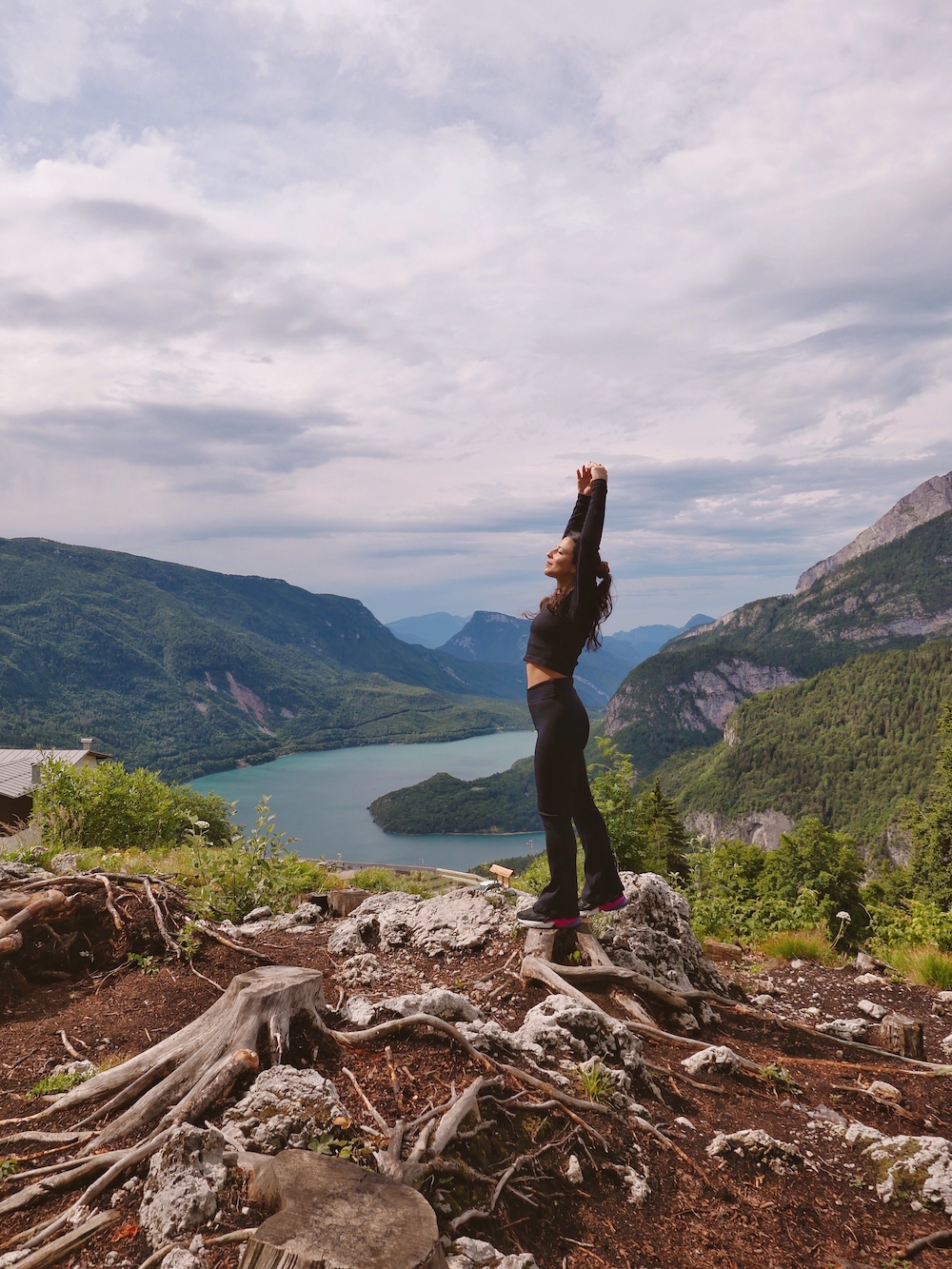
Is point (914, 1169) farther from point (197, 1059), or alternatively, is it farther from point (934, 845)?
point (934, 845)

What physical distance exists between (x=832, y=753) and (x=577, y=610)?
169m

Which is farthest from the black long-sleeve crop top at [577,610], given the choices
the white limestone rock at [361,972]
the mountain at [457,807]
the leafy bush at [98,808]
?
the mountain at [457,807]

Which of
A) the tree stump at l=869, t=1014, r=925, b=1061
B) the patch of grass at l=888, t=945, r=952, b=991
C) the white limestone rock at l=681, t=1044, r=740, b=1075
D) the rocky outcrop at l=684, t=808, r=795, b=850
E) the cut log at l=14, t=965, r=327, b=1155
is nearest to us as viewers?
the cut log at l=14, t=965, r=327, b=1155

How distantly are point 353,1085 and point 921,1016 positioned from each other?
5551mm

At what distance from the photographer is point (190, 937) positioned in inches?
197

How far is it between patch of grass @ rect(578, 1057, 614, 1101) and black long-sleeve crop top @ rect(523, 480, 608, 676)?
2621 millimetres

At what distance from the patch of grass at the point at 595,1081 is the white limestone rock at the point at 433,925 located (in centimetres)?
210

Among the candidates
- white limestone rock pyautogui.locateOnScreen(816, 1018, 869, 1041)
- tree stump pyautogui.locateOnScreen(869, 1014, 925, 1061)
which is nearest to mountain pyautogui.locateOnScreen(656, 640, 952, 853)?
white limestone rock pyautogui.locateOnScreen(816, 1018, 869, 1041)

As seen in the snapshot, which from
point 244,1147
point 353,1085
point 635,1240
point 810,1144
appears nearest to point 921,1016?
point 810,1144

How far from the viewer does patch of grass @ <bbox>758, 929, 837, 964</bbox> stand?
7.77 meters

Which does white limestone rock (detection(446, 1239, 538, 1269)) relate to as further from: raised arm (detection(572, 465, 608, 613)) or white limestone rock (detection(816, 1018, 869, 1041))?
white limestone rock (detection(816, 1018, 869, 1041))

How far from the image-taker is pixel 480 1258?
2393 mm

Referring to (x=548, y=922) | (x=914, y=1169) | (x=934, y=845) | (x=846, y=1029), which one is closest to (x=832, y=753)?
(x=934, y=845)

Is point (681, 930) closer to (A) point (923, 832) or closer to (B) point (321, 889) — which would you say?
(B) point (321, 889)
